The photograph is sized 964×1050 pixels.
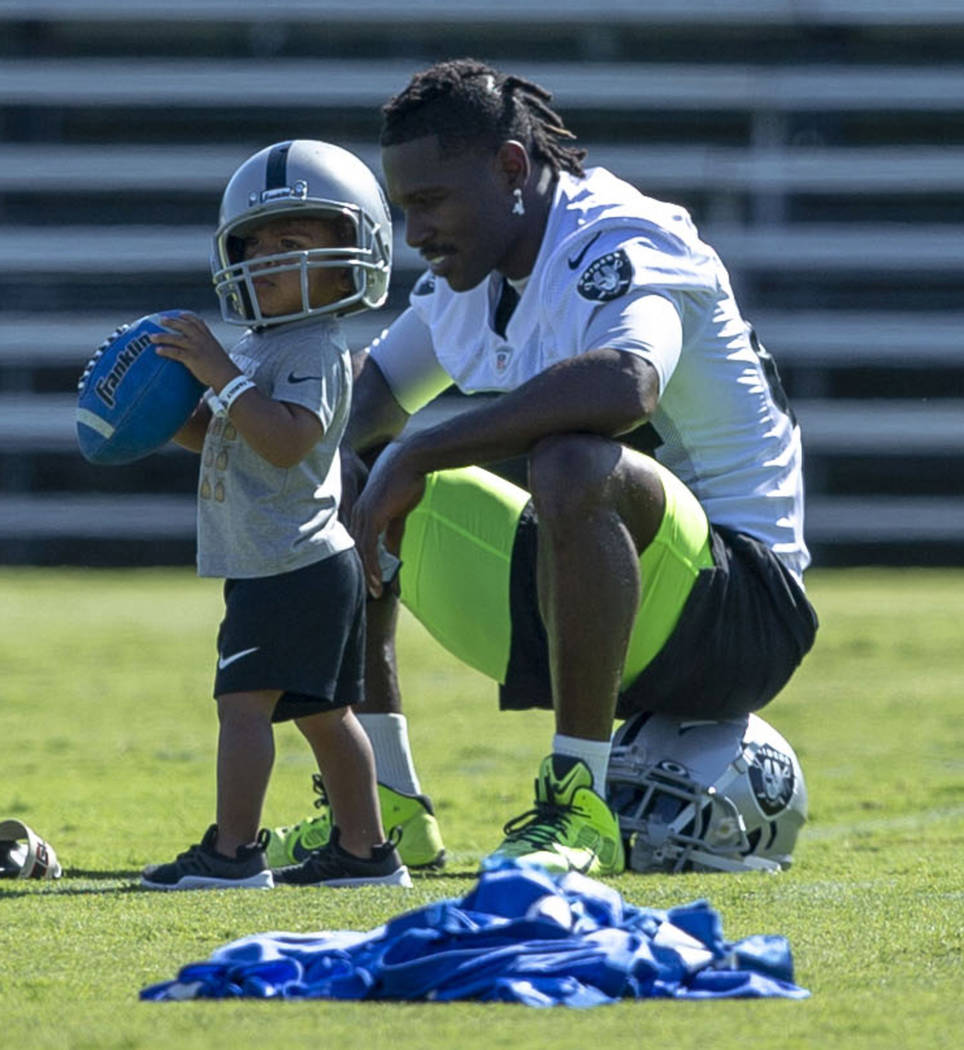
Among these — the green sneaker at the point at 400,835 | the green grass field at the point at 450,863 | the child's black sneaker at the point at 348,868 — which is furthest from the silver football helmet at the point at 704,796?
the child's black sneaker at the point at 348,868

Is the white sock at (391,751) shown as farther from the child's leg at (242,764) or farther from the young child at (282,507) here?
the child's leg at (242,764)

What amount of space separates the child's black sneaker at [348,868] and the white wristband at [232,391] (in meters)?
0.73

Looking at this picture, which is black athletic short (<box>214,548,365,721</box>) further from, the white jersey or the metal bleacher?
the metal bleacher

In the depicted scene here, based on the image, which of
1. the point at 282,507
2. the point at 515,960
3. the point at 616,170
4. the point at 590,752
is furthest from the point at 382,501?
the point at 616,170

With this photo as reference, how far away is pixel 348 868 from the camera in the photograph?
360 cm

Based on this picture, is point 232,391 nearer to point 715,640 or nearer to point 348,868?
point 348,868

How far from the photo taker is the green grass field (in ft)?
7.66

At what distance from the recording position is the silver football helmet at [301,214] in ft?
12.0

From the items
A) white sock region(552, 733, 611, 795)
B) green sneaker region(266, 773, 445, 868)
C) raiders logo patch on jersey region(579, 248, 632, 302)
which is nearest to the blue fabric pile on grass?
white sock region(552, 733, 611, 795)

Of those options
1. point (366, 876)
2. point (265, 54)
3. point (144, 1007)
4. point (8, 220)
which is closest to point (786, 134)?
point (265, 54)

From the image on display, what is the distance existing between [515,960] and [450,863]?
1.52m

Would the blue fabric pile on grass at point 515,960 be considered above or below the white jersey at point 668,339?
below

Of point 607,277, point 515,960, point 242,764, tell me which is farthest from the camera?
point 607,277

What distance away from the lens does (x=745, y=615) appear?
13.1 feet
